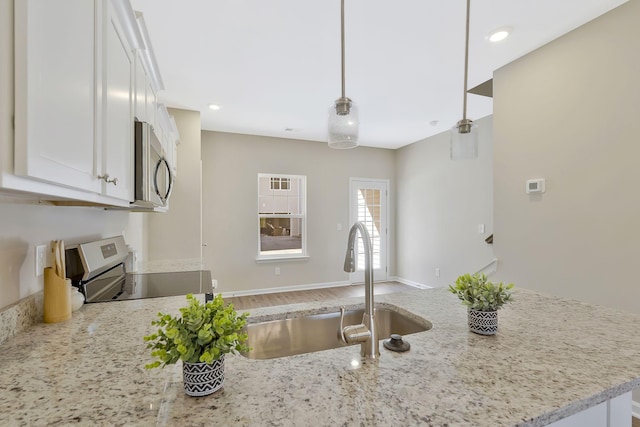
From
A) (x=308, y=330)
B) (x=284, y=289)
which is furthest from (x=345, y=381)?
(x=284, y=289)

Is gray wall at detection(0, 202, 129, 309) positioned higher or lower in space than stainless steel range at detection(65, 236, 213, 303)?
higher

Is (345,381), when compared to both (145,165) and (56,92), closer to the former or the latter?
(56,92)

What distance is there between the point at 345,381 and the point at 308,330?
559 mm

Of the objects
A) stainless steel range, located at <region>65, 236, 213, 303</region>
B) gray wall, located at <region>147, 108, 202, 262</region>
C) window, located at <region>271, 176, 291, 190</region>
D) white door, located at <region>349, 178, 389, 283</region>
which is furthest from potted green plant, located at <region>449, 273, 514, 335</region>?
white door, located at <region>349, 178, 389, 283</region>

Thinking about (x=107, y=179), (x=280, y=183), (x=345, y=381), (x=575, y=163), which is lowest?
(x=345, y=381)

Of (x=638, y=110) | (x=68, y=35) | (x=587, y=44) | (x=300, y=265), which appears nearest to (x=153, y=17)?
(x=68, y=35)

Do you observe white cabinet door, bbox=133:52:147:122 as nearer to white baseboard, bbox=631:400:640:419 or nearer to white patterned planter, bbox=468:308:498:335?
white patterned planter, bbox=468:308:498:335

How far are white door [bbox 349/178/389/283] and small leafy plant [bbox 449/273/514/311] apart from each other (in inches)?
171

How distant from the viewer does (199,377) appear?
65cm

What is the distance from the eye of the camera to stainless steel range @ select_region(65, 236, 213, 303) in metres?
1.46

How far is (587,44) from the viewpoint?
2.01 meters

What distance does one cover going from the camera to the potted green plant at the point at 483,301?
1.00 meters

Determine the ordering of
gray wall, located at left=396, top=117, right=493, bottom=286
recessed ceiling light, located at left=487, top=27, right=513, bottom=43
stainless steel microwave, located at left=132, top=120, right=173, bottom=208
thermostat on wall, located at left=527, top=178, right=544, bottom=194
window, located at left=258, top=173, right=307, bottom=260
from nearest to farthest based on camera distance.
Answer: stainless steel microwave, located at left=132, top=120, right=173, bottom=208 → recessed ceiling light, located at left=487, top=27, right=513, bottom=43 → thermostat on wall, located at left=527, top=178, right=544, bottom=194 → gray wall, located at left=396, top=117, right=493, bottom=286 → window, located at left=258, top=173, right=307, bottom=260

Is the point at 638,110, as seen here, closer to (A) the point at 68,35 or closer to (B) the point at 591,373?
(B) the point at 591,373
